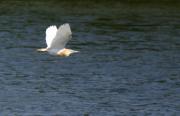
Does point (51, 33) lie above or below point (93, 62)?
above

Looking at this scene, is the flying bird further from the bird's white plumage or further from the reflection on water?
the reflection on water

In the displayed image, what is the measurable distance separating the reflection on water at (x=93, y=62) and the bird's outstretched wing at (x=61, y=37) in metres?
2.38

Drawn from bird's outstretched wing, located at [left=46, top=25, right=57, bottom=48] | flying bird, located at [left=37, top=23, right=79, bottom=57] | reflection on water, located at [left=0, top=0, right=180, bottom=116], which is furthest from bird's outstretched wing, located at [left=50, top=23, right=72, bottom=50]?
reflection on water, located at [left=0, top=0, right=180, bottom=116]

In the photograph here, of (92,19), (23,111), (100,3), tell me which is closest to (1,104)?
(23,111)

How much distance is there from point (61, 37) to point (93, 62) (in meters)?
9.64

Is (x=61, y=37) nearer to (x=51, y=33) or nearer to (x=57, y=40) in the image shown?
(x=57, y=40)

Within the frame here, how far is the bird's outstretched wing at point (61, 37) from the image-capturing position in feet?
65.3

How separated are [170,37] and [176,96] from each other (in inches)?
407

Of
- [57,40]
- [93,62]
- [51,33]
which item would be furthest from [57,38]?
[93,62]

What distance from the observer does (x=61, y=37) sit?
20688mm

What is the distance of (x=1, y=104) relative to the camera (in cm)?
2400

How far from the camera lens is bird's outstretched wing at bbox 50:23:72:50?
19903 millimetres

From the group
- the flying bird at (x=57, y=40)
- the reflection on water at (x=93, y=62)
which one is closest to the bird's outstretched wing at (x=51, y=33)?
the flying bird at (x=57, y=40)

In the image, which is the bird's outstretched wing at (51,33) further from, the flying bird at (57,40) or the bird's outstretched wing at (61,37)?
the bird's outstretched wing at (61,37)
